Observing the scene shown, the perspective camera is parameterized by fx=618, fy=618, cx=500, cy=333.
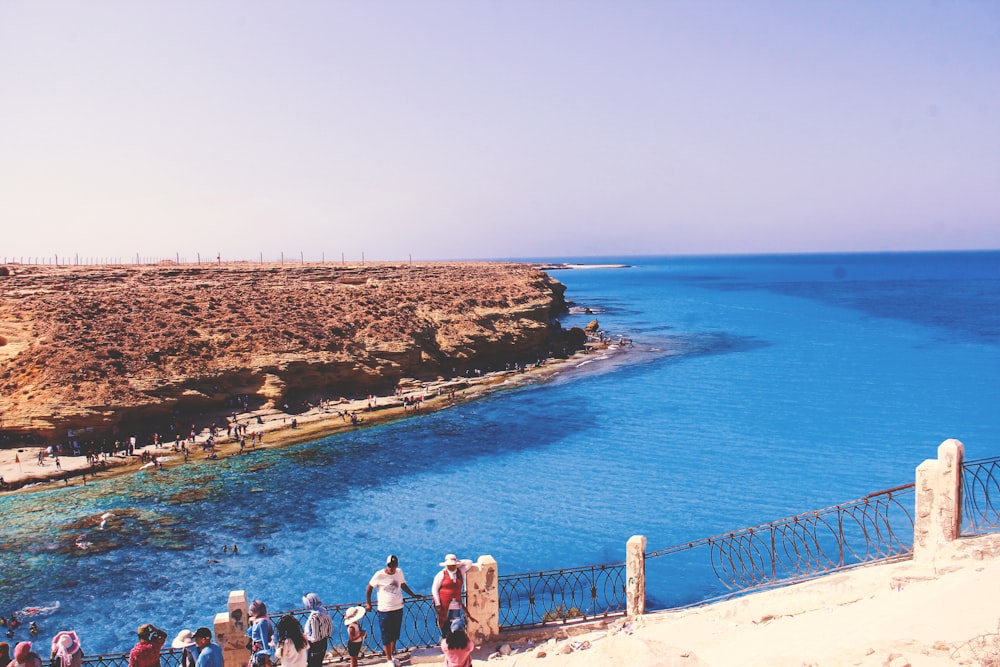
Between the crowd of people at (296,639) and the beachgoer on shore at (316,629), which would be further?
the beachgoer on shore at (316,629)

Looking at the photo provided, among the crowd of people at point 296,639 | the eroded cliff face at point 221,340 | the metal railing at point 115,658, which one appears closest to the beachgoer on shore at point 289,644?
the crowd of people at point 296,639

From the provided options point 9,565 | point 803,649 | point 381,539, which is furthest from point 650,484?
point 9,565

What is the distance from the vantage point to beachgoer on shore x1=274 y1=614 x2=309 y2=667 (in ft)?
24.6

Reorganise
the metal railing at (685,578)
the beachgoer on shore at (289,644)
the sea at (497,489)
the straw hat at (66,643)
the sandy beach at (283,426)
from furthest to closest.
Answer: the sandy beach at (283,426) → the sea at (497,489) → the metal railing at (685,578) → the straw hat at (66,643) → the beachgoer on shore at (289,644)

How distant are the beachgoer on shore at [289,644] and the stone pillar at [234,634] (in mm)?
1764

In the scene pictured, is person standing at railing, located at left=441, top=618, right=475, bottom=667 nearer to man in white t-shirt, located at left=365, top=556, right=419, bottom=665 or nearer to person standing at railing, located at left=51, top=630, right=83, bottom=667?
man in white t-shirt, located at left=365, top=556, right=419, bottom=665

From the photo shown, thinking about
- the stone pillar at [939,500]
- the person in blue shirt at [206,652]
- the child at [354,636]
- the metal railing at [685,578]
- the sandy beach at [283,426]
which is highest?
the stone pillar at [939,500]

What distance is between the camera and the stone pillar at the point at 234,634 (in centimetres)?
896

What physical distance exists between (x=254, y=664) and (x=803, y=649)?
6792 millimetres

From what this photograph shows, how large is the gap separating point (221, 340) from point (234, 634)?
104 feet

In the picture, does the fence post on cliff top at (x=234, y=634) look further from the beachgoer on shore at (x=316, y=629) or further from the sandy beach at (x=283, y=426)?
the sandy beach at (x=283, y=426)

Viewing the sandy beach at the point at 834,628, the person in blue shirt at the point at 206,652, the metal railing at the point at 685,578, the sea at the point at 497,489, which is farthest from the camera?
the sea at the point at 497,489

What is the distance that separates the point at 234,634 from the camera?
29.6 feet

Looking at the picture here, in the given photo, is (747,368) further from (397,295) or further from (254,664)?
(254,664)
